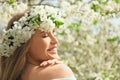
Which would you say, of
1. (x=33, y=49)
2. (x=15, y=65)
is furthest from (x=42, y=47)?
(x=15, y=65)

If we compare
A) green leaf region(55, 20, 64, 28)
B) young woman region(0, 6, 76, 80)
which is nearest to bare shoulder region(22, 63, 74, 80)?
young woman region(0, 6, 76, 80)

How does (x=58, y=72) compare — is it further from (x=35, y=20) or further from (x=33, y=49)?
(x=35, y=20)

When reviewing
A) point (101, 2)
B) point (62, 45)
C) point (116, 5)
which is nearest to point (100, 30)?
point (62, 45)

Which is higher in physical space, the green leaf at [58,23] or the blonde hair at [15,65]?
the green leaf at [58,23]

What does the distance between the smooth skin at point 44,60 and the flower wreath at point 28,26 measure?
0.18 ft

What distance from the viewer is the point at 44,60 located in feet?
11.1

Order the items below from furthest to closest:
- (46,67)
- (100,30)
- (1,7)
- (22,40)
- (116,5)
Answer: (100,30) < (116,5) < (1,7) < (22,40) < (46,67)

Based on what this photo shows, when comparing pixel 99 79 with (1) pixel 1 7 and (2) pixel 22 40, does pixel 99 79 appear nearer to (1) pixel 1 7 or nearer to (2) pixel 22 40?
(1) pixel 1 7

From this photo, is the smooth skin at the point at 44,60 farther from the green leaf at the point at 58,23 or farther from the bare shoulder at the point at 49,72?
the green leaf at the point at 58,23

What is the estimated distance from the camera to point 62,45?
12711 mm

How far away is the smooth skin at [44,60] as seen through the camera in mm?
3228

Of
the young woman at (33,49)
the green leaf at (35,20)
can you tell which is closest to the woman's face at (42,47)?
the young woman at (33,49)

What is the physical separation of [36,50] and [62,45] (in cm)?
932

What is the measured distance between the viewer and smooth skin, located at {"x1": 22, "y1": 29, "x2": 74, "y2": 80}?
323cm
